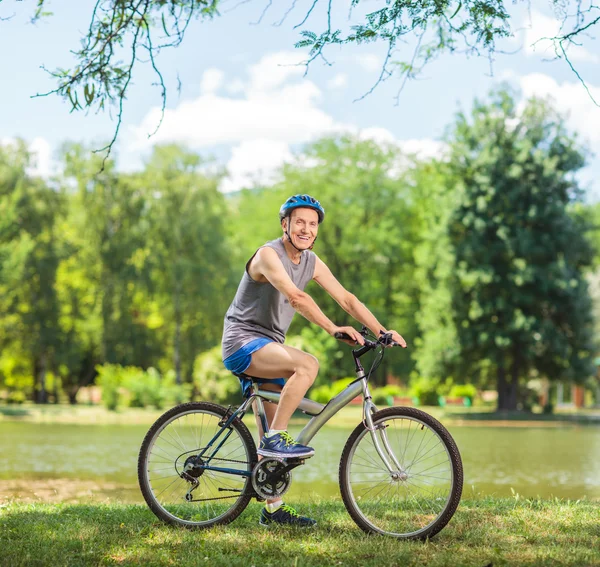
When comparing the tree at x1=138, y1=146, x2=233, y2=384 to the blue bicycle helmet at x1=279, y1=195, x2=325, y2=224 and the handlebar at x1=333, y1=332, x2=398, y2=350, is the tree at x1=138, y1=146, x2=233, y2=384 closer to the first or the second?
the blue bicycle helmet at x1=279, y1=195, x2=325, y2=224

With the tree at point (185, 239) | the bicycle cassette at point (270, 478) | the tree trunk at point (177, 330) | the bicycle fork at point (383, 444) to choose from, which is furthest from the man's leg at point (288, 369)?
the tree trunk at point (177, 330)

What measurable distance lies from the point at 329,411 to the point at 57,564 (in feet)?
5.81

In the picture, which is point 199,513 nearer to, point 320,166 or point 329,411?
point 329,411

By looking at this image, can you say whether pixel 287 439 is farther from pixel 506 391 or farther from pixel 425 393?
pixel 425 393

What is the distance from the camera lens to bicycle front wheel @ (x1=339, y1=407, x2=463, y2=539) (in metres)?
4.94

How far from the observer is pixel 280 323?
212 inches

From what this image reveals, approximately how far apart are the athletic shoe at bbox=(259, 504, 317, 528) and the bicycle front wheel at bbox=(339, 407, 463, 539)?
1.16ft

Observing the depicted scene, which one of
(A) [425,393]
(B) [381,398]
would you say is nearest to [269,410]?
(B) [381,398]

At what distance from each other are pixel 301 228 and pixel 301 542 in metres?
1.87

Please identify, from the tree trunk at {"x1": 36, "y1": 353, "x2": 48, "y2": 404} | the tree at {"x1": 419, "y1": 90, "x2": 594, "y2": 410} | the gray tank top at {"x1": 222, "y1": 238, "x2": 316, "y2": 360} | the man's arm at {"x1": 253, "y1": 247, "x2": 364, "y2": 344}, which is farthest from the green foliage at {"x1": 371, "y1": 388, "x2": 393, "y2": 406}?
the man's arm at {"x1": 253, "y1": 247, "x2": 364, "y2": 344}

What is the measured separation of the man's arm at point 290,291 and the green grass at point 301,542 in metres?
1.20

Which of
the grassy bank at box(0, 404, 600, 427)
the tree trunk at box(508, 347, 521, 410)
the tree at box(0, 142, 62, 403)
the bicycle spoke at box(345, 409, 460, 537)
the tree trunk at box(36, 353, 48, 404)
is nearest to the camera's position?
the bicycle spoke at box(345, 409, 460, 537)

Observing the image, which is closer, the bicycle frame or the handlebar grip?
the handlebar grip

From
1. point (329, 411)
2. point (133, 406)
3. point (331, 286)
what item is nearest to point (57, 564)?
point (329, 411)
